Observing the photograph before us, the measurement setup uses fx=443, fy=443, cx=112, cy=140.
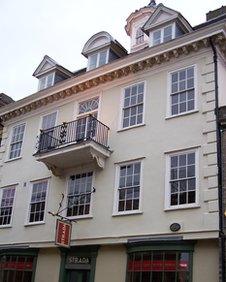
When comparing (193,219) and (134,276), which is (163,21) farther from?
(134,276)

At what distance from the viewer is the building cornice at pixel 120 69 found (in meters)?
16.2

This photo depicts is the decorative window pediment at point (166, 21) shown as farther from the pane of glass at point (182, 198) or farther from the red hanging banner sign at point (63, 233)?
the red hanging banner sign at point (63, 233)

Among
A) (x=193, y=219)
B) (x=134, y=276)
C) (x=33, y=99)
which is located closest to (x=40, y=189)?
(x=33, y=99)

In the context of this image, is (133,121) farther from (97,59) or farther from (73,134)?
A: (97,59)

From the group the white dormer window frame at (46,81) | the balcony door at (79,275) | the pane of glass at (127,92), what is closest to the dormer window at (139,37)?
the pane of glass at (127,92)

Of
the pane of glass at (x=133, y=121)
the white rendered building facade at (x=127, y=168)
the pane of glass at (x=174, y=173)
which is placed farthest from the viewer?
the pane of glass at (x=133, y=121)

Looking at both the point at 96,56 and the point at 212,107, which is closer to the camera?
the point at 212,107

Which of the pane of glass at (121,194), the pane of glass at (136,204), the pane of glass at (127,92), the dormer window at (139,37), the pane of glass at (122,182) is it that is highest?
the dormer window at (139,37)

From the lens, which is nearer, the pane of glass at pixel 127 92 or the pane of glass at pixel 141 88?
the pane of glass at pixel 141 88

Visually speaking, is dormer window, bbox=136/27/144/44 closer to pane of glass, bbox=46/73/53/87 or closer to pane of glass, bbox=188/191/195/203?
pane of glass, bbox=46/73/53/87

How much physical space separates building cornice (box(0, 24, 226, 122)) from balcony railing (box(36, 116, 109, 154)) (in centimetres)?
184

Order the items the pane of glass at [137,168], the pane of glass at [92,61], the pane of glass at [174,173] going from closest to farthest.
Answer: the pane of glass at [174,173]
the pane of glass at [137,168]
the pane of glass at [92,61]

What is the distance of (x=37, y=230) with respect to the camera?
1844 centimetres

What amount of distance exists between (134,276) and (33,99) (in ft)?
33.9
